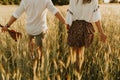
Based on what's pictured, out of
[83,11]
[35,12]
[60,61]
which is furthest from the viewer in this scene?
[35,12]

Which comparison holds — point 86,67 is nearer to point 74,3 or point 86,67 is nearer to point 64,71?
point 64,71

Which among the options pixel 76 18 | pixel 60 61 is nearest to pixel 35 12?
pixel 76 18

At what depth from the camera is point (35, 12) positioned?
3.78 m

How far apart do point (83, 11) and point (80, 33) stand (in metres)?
0.23

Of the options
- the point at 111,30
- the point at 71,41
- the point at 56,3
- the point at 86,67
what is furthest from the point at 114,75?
the point at 56,3

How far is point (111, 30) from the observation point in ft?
13.9

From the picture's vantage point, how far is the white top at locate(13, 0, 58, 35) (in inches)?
146

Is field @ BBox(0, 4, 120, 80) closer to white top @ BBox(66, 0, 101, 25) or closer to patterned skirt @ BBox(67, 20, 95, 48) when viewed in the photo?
patterned skirt @ BBox(67, 20, 95, 48)

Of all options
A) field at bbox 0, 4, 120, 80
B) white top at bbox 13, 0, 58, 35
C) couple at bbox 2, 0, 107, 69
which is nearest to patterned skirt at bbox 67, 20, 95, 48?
couple at bbox 2, 0, 107, 69

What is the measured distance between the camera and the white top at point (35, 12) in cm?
372

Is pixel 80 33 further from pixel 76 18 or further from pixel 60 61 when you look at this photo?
pixel 60 61

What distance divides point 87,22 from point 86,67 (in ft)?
1.40

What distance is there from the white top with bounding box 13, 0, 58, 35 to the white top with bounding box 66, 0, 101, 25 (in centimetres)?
25

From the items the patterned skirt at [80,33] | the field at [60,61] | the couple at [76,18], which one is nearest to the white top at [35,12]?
the couple at [76,18]
